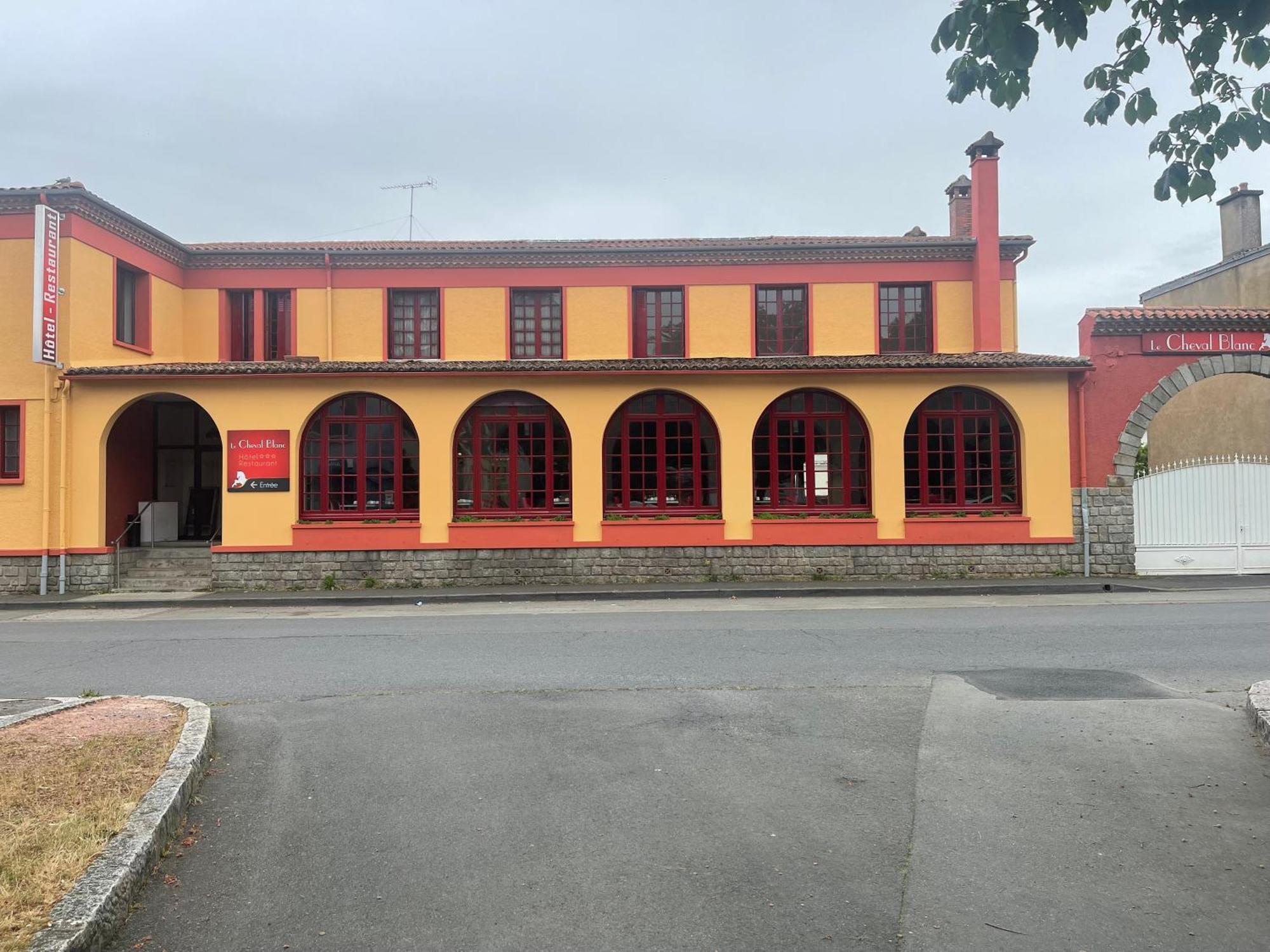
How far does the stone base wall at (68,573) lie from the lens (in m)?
15.9

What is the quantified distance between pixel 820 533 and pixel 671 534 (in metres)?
2.86

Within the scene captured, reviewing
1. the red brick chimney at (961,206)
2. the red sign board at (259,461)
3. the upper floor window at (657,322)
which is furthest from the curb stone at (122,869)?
the red brick chimney at (961,206)

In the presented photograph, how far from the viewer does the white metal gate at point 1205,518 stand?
16.6 m

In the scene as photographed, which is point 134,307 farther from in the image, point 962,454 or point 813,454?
point 962,454

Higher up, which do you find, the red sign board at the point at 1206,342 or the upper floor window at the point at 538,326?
the upper floor window at the point at 538,326

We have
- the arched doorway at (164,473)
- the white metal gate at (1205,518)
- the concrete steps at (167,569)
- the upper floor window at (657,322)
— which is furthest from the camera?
the upper floor window at (657,322)

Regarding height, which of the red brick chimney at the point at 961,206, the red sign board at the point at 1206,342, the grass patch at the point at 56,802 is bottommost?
the grass patch at the point at 56,802

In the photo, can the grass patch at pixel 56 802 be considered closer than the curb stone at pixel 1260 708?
Yes

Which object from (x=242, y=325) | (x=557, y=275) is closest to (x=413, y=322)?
(x=557, y=275)

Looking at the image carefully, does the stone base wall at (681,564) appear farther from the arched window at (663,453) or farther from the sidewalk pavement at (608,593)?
the arched window at (663,453)

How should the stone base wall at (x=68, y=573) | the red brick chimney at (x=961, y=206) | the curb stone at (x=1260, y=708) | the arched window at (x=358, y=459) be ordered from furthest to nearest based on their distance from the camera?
1. the red brick chimney at (x=961, y=206)
2. the arched window at (x=358, y=459)
3. the stone base wall at (x=68, y=573)
4. the curb stone at (x=1260, y=708)

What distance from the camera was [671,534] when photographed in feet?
54.8

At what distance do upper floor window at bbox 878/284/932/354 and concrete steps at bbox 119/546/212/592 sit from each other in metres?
15.3

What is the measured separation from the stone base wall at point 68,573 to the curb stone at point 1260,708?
57.3 feet
